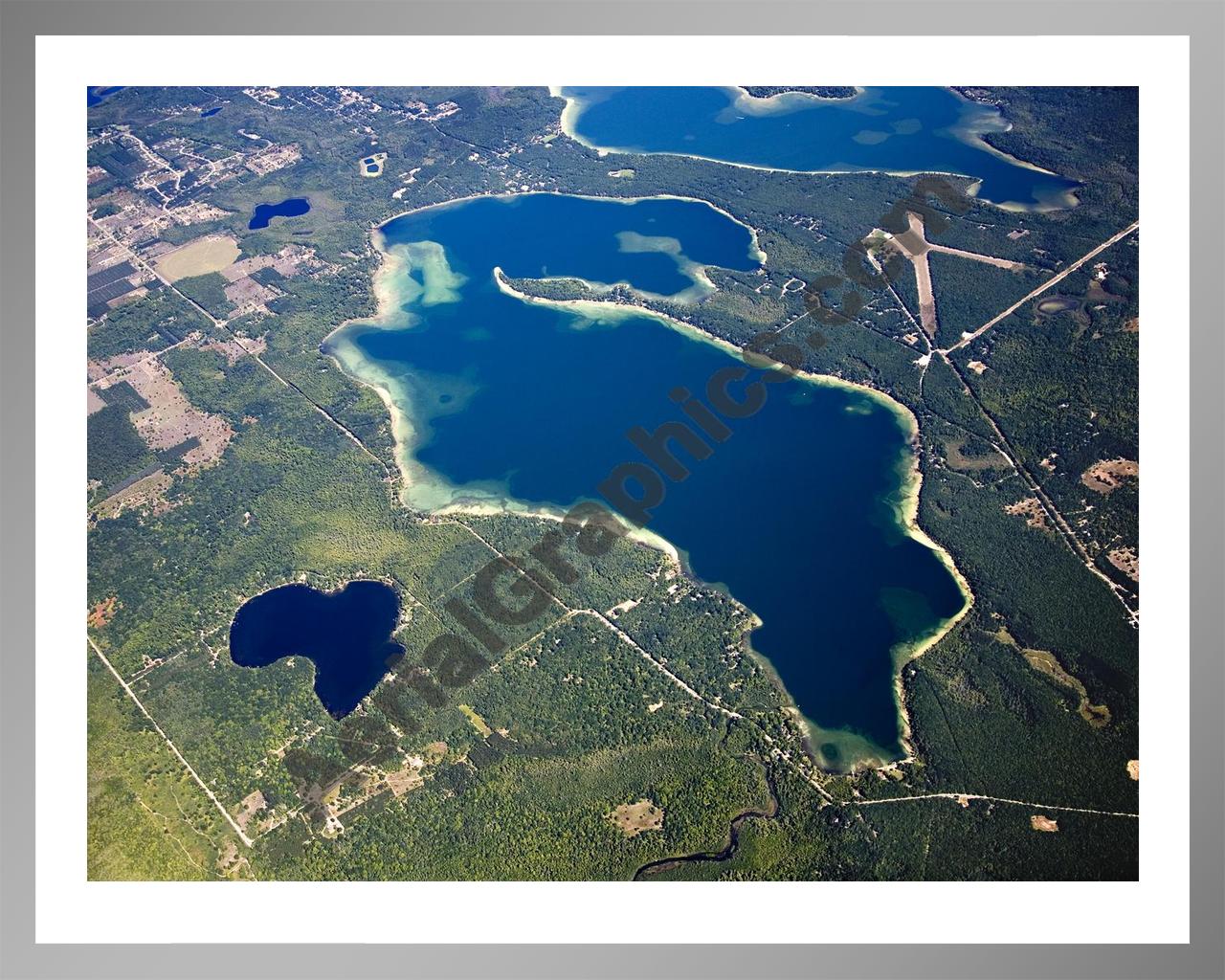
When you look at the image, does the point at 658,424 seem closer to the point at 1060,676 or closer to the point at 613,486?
the point at 613,486

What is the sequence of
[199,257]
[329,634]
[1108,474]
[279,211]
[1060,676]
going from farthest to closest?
[279,211] < [199,257] < [1108,474] < [329,634] < [1060,676]

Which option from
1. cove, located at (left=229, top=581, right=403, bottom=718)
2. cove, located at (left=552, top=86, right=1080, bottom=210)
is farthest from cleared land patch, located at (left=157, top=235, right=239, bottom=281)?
cove, located at (left=229, top=581, right=403, bottom=718)

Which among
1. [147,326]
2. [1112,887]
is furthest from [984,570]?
[147,326]

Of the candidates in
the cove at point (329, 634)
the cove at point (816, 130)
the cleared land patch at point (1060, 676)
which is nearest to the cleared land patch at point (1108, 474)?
the cleared land patch at point (1060, 676)

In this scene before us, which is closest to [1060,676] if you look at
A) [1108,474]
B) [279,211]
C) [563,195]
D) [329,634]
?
[1108,474]

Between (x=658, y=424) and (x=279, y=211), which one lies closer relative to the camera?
(x=658, y=424)
